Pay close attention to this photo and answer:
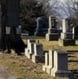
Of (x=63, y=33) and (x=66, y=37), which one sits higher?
(x=63, y=33)

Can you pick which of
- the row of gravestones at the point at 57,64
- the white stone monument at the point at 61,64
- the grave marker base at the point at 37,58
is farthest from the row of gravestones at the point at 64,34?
the white stone monument at the point at 61,64

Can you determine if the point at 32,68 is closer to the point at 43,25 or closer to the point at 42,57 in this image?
the point at 42,57

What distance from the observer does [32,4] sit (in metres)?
57.0

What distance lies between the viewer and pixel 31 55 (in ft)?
64.5

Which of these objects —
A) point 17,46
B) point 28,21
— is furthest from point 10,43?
point 28,21

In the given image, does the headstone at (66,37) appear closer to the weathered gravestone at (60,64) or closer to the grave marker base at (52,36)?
the grave marker base at (52,36)

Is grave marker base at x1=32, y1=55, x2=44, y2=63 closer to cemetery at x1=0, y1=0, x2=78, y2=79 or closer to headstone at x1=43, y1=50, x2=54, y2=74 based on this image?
cemetery at x1=0, y1=0, x2=78, y2=79

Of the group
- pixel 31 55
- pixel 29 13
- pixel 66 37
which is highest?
pixel 29 13

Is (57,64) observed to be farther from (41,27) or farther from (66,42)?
(41,27)

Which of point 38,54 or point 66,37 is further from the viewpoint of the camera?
point 66,37

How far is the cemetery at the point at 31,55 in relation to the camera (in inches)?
534

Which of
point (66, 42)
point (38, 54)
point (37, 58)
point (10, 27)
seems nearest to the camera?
point (37, 58)

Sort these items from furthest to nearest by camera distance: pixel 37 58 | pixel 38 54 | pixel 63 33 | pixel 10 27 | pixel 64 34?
pixel 63 33 → pixel 64 34 → pixel 10 27 → pixel 38 54 → pixel 37 58

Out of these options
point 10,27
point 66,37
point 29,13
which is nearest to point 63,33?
point 66,37
